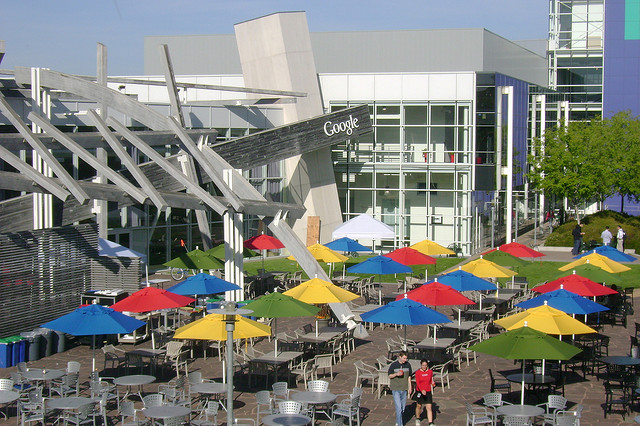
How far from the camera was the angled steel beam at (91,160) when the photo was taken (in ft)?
68.3

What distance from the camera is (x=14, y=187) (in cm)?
2094

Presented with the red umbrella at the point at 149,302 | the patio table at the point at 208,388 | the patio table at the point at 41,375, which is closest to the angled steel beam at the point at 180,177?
the red umbrella at the point at 149,302

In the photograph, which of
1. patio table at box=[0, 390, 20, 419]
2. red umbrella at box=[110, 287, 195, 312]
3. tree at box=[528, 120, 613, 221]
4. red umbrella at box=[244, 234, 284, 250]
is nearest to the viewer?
patio table at box=[0, 390, 20, 419]

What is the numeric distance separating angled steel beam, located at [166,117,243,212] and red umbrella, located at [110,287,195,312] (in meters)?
4.54

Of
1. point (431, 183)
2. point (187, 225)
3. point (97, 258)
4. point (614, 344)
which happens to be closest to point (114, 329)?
point (97, 258)

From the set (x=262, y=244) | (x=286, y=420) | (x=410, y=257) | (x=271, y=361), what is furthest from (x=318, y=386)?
(x=262, y=244)

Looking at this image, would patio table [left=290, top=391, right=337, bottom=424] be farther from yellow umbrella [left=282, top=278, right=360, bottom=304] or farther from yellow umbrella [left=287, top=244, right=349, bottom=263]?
yellow umbrella [left=287, top=244, right=349, bottom=263]

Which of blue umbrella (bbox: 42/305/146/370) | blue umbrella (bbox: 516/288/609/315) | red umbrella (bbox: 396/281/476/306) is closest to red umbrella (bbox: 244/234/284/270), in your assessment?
red umbrella (bbox: 396/281/476/306)

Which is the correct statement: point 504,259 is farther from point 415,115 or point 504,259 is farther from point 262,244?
point 415,115

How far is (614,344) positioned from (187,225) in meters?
20.2

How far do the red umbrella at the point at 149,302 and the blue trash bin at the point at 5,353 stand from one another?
2.86m

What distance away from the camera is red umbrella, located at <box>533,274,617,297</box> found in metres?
20.7

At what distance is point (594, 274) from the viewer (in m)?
22.6

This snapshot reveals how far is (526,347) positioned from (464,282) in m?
7.12
